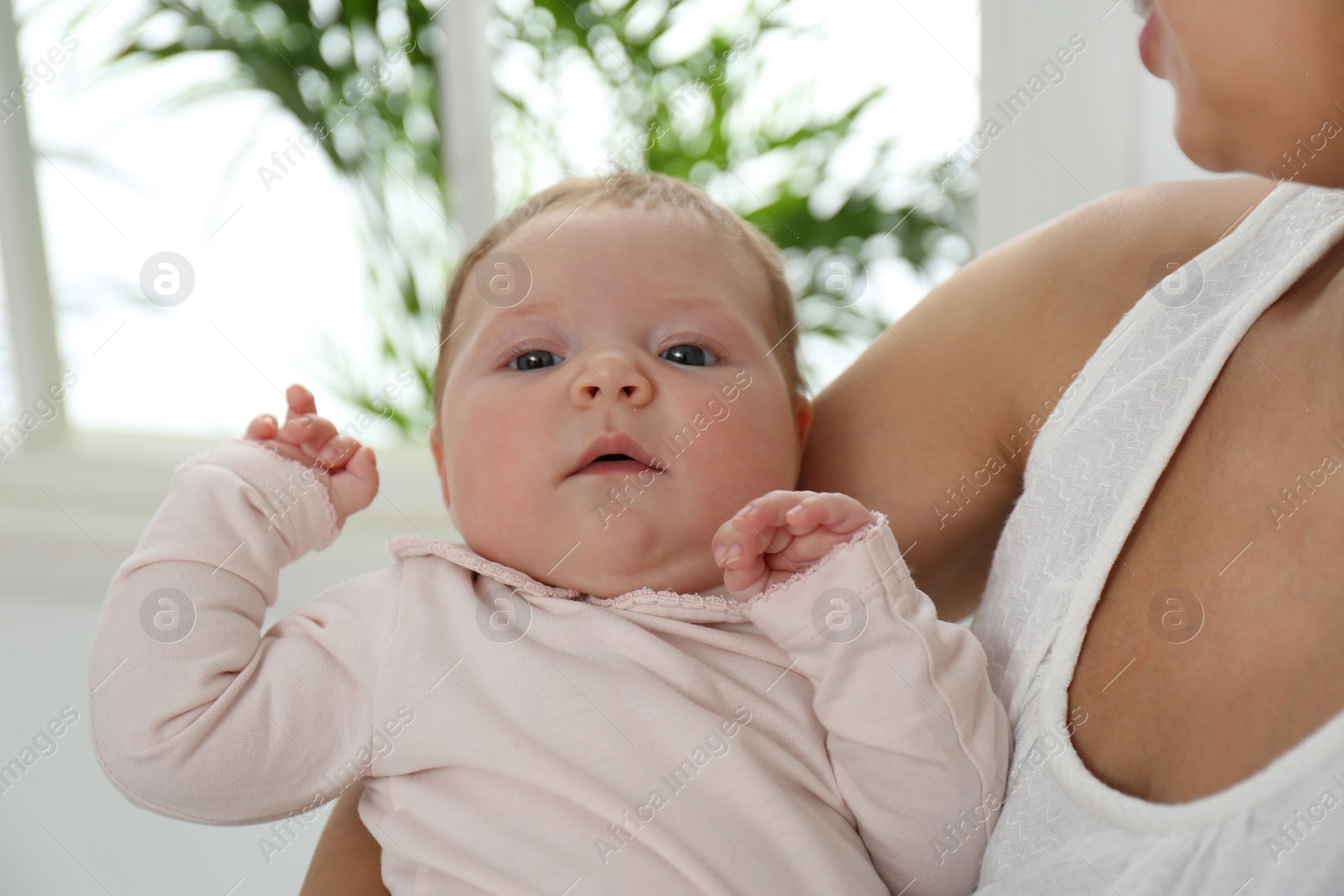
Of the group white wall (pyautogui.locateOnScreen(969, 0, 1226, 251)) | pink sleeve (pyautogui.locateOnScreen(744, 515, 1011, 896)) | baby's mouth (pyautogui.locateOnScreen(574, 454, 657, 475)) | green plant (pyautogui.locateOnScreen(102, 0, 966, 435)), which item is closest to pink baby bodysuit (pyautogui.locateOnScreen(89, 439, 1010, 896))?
pink sleeve (pyautogui.locateOnScreen(744, 515, 1011, 896))

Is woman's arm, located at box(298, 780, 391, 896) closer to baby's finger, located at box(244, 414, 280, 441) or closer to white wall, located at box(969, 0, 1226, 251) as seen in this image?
baby's finger, located at box(244, 414, 280, 441)

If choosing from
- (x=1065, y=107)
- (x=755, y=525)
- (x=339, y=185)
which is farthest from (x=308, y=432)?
(x=339, y=185)

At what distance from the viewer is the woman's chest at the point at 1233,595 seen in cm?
66

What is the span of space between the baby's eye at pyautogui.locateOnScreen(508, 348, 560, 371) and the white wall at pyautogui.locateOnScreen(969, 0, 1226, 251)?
3.94 feet

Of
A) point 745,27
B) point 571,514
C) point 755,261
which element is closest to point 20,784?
point 571,514

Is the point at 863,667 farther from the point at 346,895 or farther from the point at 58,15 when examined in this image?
the point at 58,15

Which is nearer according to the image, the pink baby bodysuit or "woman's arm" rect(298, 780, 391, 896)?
the pink baby bodysuit

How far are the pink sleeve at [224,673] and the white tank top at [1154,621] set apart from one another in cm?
53

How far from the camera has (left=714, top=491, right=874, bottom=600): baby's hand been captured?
0.86 m

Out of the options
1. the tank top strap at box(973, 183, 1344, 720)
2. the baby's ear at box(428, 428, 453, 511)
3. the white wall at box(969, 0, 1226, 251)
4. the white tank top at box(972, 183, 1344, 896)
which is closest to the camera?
the white tank top at box(972, 183, 1344, 896)

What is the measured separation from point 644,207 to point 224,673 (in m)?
0.58

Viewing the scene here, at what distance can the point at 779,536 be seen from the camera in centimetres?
89

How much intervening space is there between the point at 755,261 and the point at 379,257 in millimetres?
1840

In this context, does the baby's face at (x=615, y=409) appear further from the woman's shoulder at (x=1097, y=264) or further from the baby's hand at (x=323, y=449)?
the woman's shoulder at (x=1097, y=264)
